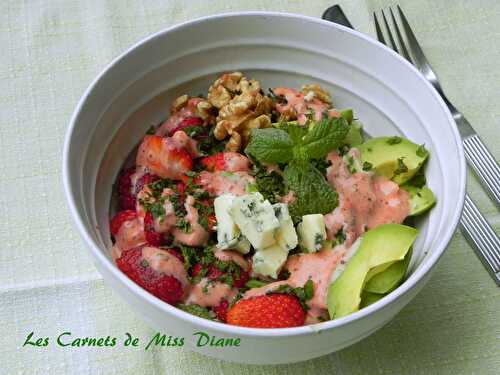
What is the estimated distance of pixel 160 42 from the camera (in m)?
1.74

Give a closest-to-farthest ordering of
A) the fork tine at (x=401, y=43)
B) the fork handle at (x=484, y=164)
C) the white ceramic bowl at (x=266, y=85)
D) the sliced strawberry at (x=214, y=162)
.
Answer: the white ceramic bowl at (x=266, y=85) < the sliced strawberry at (x=214, y=162) < the fork handle at (x=484, y=164) < the fork tine at (x=401, y=43)

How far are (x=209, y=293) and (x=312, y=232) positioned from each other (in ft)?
0.93

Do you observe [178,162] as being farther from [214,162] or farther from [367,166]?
[367,166]

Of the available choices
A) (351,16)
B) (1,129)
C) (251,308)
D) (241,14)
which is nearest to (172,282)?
(251,308)

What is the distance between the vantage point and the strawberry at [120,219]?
1637 mm

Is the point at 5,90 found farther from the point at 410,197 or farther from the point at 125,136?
the point at 410,197

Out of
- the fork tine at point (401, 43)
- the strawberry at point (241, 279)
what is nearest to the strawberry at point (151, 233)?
the strawberry at point (241, 279)

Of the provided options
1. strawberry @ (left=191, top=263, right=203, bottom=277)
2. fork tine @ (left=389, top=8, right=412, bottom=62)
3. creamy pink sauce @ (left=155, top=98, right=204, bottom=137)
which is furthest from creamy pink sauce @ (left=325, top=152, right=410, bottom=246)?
fork tine @ (left=389, top=8, right=412, bottom=62)

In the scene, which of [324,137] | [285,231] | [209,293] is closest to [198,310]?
[209,293]

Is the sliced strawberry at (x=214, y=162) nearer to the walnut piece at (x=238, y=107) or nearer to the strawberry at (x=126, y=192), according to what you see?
the walnut piece at (x=238, y=107)

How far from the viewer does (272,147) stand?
1.60 m

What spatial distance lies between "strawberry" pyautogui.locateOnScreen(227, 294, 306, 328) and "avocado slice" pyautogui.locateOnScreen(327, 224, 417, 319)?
0.09 metres

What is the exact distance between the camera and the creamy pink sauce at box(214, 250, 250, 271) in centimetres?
152

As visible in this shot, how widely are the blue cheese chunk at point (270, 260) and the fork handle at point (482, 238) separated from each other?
69 cm
